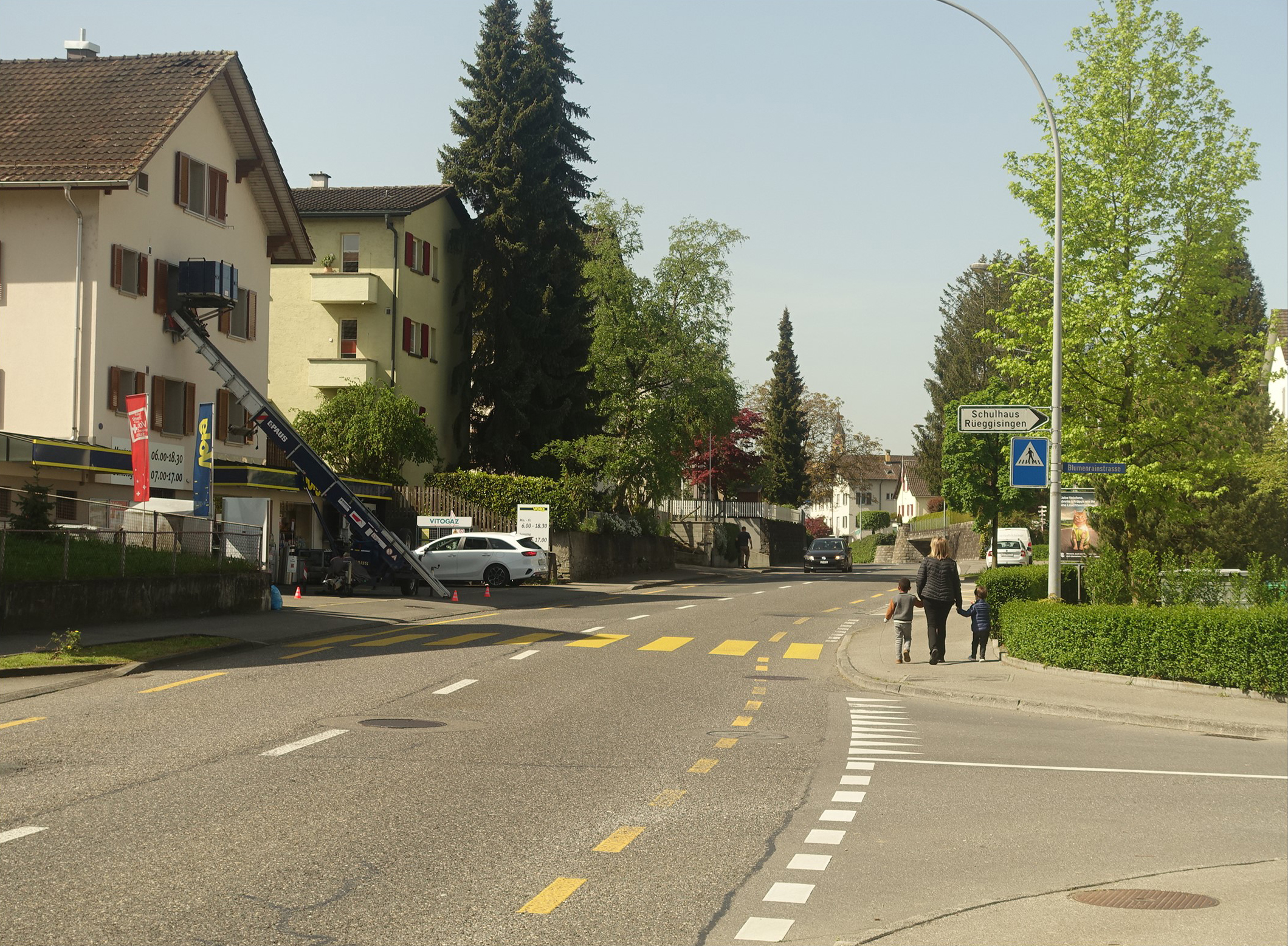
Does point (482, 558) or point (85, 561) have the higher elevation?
point (85, 561)

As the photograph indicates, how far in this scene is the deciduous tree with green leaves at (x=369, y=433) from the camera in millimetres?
47375

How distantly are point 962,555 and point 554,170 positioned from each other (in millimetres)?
54081

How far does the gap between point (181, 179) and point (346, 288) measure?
46.7 ft

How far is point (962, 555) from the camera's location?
9881 cm

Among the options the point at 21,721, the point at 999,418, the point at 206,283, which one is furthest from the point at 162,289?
the point at 21,721

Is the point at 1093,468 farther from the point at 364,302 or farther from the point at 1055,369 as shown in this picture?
the point at 364,302

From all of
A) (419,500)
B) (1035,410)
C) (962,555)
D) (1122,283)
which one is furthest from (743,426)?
(1035,410)

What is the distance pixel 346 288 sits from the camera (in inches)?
2074

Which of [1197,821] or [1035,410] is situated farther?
[1035,410]

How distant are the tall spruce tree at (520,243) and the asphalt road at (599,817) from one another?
38.0 metres

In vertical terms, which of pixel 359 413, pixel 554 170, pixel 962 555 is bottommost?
pixel 962 555

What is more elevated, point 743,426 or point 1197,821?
point 743,426

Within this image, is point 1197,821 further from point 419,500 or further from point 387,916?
point 419,500

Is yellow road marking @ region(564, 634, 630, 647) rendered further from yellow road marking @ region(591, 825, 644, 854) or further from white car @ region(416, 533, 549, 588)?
white car @ region(416, 533, 549, 588)
